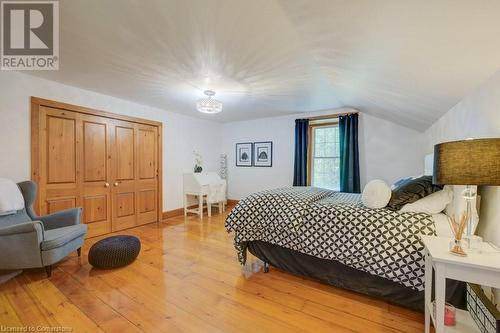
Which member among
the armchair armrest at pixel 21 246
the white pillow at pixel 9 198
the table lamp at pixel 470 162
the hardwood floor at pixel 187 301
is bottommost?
the hardwood floor at pixel 187 301

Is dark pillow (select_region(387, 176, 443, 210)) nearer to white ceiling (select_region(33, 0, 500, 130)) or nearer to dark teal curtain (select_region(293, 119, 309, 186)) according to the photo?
white ceiling (select_region(33, 0, 500, 130))

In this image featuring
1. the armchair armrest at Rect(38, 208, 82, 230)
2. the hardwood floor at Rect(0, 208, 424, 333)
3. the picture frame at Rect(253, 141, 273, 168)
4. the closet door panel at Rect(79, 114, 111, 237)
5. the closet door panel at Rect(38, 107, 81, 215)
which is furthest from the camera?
the picture frame at Rect(253, 141, 273, 168)

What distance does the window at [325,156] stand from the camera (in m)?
4.60

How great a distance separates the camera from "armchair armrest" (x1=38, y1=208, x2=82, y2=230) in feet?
8.54

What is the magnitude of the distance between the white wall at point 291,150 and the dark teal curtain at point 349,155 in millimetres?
152

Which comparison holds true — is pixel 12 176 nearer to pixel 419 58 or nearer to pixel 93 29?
pixel 93 29

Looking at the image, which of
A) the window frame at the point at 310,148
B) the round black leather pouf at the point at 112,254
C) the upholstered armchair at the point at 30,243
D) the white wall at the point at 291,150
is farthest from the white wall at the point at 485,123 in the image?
the upholstered armchair at the point at 30,243

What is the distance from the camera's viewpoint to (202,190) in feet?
15.5

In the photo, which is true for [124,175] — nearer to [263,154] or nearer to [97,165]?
[97,165]

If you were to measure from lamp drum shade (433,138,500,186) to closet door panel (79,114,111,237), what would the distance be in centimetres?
419

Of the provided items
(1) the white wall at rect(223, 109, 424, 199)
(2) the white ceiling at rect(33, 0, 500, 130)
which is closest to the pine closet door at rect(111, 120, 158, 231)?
(2) the white ceiling at rect(33, 0, 500, 130)

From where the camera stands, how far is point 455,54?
130 cm

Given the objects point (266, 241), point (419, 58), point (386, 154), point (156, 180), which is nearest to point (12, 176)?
Answer: point (156, 180)

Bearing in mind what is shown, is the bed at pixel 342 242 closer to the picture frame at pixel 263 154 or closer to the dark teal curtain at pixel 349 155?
the dark teal curtain at pixel 349 155
